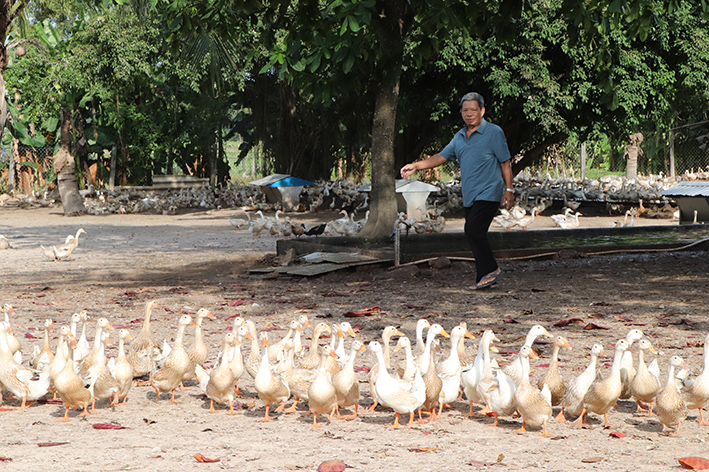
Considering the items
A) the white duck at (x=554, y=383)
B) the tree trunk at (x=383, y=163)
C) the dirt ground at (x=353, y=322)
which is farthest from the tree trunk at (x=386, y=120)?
the white duck at (x=554, y=383)

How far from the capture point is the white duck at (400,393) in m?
4.56

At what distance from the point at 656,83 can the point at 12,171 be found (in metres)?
27.8

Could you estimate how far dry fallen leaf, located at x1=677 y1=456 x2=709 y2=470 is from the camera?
12.3ft

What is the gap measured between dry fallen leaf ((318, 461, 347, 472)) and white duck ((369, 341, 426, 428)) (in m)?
0.82

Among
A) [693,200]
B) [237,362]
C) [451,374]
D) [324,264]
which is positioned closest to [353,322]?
[237,362]

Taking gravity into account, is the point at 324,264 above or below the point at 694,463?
above

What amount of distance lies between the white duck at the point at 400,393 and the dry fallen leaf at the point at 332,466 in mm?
815

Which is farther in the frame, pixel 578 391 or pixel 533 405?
pixel 578 391

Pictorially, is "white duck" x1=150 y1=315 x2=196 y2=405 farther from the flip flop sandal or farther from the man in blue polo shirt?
the flip flop sandal

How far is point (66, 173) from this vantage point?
93.5ft

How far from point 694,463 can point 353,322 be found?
4237mm

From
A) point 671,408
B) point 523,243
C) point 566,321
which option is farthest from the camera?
point 523,243

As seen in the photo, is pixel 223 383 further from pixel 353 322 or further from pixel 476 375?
pixel 353 322

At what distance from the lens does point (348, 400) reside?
4.79 metres
